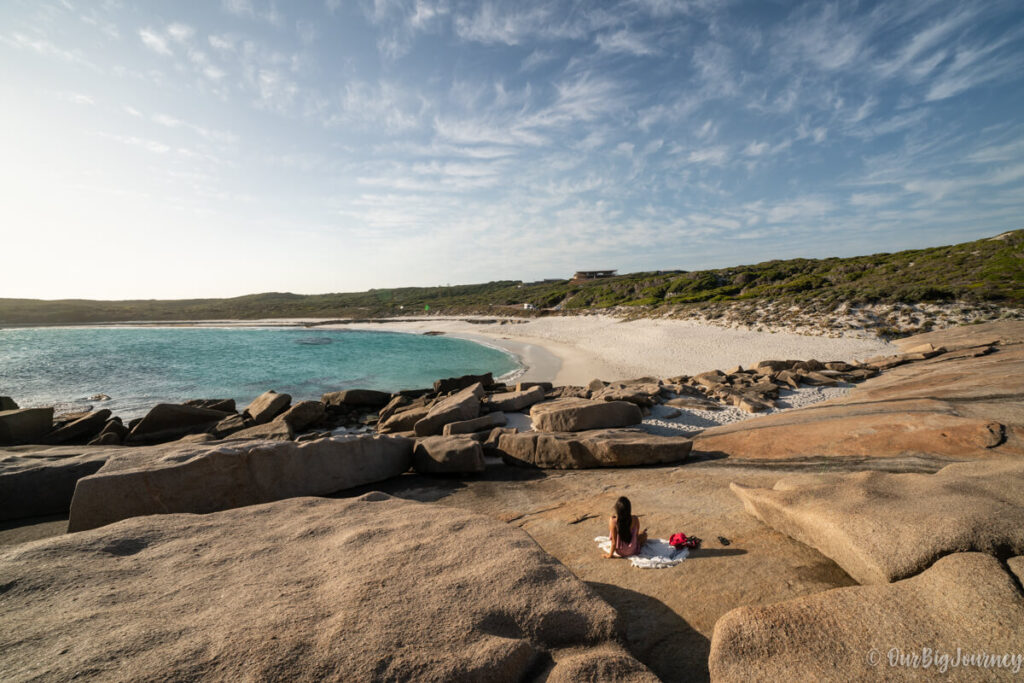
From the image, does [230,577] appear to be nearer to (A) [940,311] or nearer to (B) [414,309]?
(A) [940,311]

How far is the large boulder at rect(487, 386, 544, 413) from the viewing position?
1416cm

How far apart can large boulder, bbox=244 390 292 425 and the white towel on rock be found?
47.2ft

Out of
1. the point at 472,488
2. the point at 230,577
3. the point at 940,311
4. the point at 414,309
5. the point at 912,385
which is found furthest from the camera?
the point at 414,309

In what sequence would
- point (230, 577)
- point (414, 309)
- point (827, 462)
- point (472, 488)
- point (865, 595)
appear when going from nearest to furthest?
point (865, 595) < point (230, 577) < point (827, 462) < point (472, 488) < point (414, 309)

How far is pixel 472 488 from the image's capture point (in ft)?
27.8

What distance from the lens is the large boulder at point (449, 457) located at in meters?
9.13

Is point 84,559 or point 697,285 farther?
point 697,285

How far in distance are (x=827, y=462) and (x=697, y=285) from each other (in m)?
50.8

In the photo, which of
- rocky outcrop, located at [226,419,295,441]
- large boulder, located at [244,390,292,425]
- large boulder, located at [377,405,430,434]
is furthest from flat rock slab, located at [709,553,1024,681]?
large boulder, located at [244,390,292,425]

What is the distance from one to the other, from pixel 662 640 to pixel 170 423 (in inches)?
711

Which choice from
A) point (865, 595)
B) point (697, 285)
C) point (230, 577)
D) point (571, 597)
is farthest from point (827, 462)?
point (697, 285)

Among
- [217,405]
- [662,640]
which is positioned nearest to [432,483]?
[662,640]

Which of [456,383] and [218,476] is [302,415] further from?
[218,476]

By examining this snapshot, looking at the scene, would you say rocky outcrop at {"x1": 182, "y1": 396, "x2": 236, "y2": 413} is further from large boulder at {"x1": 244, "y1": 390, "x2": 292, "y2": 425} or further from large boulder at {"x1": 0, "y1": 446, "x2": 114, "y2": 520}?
large boulder at {"x1": 0, "y1": 446, "x2": 114, "y2": 520}
